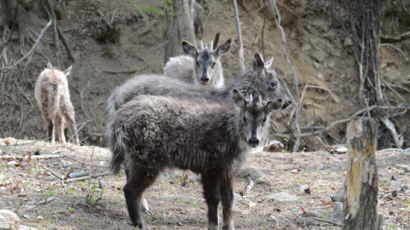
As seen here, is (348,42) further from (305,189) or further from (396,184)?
(305,189)

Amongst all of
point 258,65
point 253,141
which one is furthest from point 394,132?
point 253,141

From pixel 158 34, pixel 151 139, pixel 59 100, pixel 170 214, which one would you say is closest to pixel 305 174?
pixel 170 214

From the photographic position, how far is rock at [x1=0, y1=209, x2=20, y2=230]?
4.21 metres

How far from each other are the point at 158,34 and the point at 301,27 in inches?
150

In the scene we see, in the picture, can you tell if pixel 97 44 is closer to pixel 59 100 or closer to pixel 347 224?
pixel 59 100

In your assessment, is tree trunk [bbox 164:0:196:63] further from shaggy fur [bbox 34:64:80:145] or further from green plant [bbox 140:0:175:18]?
shaggy fur [bbox 34:64:80:145]

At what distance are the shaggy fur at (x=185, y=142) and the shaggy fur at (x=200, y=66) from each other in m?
3.52

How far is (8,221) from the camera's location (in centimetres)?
426

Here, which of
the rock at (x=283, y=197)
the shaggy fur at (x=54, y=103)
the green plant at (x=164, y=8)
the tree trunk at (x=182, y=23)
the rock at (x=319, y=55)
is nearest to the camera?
the rock at (x=283, y=197)

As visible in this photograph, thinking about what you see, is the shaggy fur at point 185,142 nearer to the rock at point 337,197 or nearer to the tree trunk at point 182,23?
the rock at point 337,197

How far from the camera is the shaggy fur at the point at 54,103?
9656 mm

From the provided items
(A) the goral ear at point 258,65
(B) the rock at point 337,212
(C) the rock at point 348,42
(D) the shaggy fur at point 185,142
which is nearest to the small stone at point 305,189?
(B) the rock at point 337,212

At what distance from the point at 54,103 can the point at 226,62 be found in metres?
5.46

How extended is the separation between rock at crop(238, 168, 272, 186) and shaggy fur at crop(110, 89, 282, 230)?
1.44m
